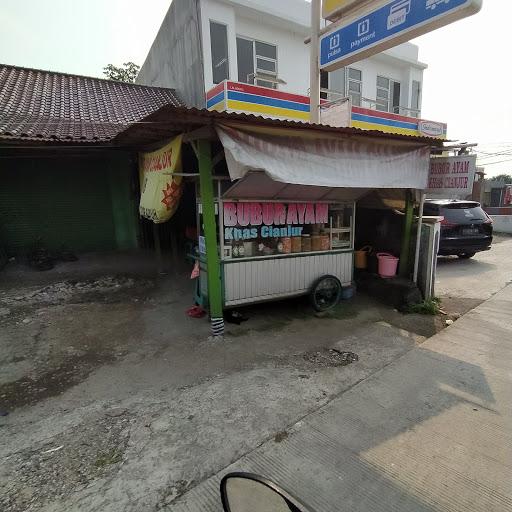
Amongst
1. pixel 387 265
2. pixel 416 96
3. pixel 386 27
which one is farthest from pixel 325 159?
pixel 416 96

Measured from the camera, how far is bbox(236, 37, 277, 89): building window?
35.3 ft

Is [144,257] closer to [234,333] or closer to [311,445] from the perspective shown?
[234,333]

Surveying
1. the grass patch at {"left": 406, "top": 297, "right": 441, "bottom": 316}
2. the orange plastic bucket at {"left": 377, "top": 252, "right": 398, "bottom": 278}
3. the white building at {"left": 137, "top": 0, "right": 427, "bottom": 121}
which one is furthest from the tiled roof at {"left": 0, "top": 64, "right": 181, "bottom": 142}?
the grass patch at {"left": 406, "top": 297, "right": 441, "bottom": 316}

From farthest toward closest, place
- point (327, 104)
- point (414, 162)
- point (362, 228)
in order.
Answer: point (327, 104)
point (362, 228)
point (414, 162)

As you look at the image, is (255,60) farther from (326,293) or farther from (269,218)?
(326,293)

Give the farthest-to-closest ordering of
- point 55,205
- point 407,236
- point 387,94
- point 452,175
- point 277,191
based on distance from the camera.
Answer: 1. point 387,94
2. point 55,205
3. point 407,236
4. point 452,175
5. point 277,191

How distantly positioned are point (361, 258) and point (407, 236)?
0.96m

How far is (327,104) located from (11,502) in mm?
8527

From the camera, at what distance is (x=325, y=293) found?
5910mm

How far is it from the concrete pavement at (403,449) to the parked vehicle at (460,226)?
6256 mm

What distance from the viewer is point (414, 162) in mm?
5734

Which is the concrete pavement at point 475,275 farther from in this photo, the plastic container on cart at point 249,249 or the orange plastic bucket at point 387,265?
the plastic container on cart at point 249,249

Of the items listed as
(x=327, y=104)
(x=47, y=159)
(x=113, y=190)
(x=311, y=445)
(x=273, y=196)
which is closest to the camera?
(x=311, y=445)

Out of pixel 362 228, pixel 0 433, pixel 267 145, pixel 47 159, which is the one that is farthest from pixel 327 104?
pixel 0 433
